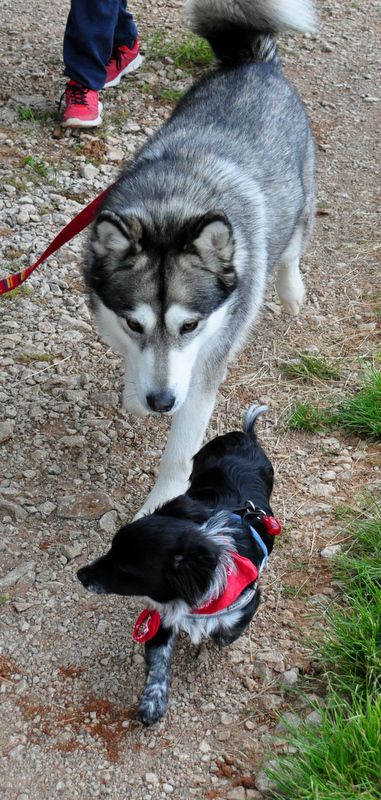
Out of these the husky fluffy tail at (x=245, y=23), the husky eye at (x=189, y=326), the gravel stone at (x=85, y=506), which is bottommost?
the gravel stone at (x=85, y=506)

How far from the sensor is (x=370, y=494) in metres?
3.80

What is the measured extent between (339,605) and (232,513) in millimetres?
582

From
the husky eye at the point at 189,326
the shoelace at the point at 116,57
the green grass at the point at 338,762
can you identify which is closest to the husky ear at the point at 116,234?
the husky eye at the point at 189,326

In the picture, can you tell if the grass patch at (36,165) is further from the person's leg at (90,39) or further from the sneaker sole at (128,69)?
the sneaker sole at (128,69)

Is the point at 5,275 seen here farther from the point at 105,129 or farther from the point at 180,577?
the point at 180,577

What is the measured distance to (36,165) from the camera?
5.62 metres

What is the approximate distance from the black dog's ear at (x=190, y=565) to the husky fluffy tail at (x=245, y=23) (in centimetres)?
301

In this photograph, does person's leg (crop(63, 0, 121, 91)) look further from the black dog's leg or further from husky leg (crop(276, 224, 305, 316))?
the black dog's leg

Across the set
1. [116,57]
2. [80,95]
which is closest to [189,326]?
[80,95]

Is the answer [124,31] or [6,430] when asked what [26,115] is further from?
[6,430]

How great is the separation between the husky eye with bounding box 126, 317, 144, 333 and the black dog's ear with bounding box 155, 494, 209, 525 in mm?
668

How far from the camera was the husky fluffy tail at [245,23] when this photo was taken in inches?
182

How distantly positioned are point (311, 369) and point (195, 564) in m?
2.12

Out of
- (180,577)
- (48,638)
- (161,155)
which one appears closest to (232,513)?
(180,577)
